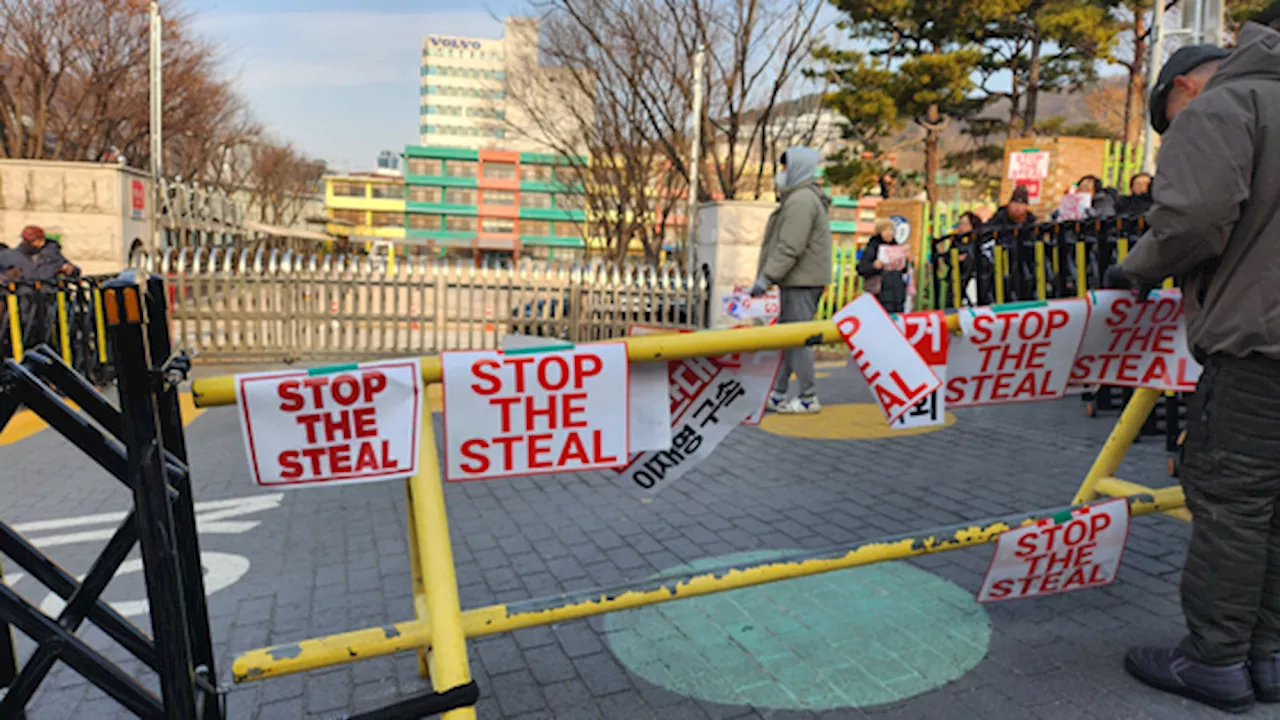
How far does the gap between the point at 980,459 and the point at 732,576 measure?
13.2ft

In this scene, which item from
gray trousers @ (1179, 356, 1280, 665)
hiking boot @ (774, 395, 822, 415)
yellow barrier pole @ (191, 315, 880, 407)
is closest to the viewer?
yellow barrier pole @ (191, 315, 880, 407)

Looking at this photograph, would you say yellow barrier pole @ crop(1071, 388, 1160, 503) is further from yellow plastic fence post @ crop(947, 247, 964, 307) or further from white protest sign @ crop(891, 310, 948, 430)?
yellow plastic fence post @ crop(947, 247, 964, 307)

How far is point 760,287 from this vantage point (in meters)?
6.84

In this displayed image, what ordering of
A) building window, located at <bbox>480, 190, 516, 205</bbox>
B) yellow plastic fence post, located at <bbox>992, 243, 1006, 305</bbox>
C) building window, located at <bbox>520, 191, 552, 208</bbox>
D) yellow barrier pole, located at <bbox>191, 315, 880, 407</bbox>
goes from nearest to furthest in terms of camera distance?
yellow barrier pole, located at <bbox>191, 315, 880, 407</bbox> < yellow plastic fence post, located at <bbox>992, 243, 1006, 305</bbox> < building window, located at <bbox>520, 191, 552, 208</bbox> < building window, located at <bbox>480, 190, 516, 205</bbox>

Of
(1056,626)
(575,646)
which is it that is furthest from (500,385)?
(1056,626)

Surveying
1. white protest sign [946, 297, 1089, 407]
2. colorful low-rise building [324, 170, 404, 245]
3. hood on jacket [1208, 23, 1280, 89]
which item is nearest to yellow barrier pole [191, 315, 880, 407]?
white protest sign [946, 297, 1089, 407]

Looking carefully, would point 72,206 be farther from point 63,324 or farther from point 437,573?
point 437,573

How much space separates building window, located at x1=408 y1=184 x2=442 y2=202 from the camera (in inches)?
4058

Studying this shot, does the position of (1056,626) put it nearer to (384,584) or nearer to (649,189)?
(384,584)

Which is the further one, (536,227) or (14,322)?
(536,227)

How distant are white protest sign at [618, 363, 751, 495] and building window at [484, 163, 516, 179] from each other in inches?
4014

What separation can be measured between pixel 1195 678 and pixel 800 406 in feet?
16.6

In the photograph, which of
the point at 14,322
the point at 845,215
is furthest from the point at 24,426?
the point at 845,215

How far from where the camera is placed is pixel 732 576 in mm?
2529
